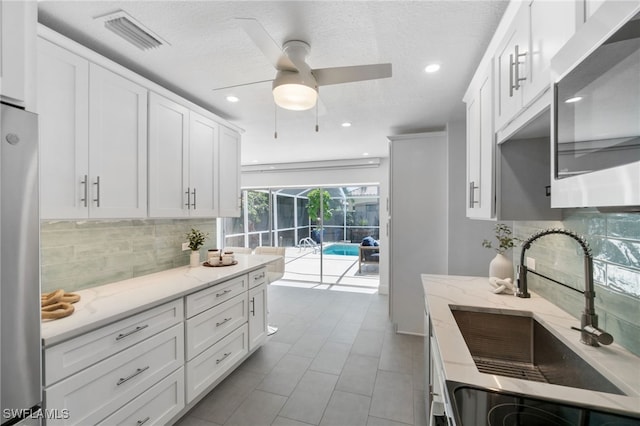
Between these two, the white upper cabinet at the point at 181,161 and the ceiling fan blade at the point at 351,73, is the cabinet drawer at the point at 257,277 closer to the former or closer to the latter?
the white upper cabinet at the point at 181,161

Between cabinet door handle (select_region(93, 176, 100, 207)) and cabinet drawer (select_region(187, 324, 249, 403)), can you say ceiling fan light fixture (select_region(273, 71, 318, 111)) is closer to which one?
cabinet door handle (select_region(93, 176, 100, 207))

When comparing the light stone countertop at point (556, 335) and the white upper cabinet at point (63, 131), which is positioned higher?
the white upper cabinet at point (63, 131)

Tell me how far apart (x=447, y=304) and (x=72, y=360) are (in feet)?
6.55

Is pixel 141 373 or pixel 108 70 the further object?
pixel 108 70

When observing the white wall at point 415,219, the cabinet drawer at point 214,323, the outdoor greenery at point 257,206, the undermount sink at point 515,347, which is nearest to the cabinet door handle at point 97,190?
the cabinet drawer at point 214,323

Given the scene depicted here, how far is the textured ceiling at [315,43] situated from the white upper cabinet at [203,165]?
26cm

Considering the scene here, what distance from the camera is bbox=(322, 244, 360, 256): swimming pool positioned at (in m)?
6.26

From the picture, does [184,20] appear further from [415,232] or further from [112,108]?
[415,232]

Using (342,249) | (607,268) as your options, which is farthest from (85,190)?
(342,249)

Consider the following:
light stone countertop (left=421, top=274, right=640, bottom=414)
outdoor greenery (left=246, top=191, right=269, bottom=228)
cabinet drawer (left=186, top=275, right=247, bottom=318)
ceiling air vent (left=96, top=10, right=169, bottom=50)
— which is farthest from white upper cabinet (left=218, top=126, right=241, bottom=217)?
outdoor greenery (left=246, top=191, right=269, bottom=228)

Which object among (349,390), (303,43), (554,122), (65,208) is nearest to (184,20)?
(303,43)

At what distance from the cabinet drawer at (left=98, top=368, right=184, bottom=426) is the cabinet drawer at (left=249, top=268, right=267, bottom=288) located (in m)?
0.95

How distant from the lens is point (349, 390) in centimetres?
228

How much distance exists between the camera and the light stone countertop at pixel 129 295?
1.28m
